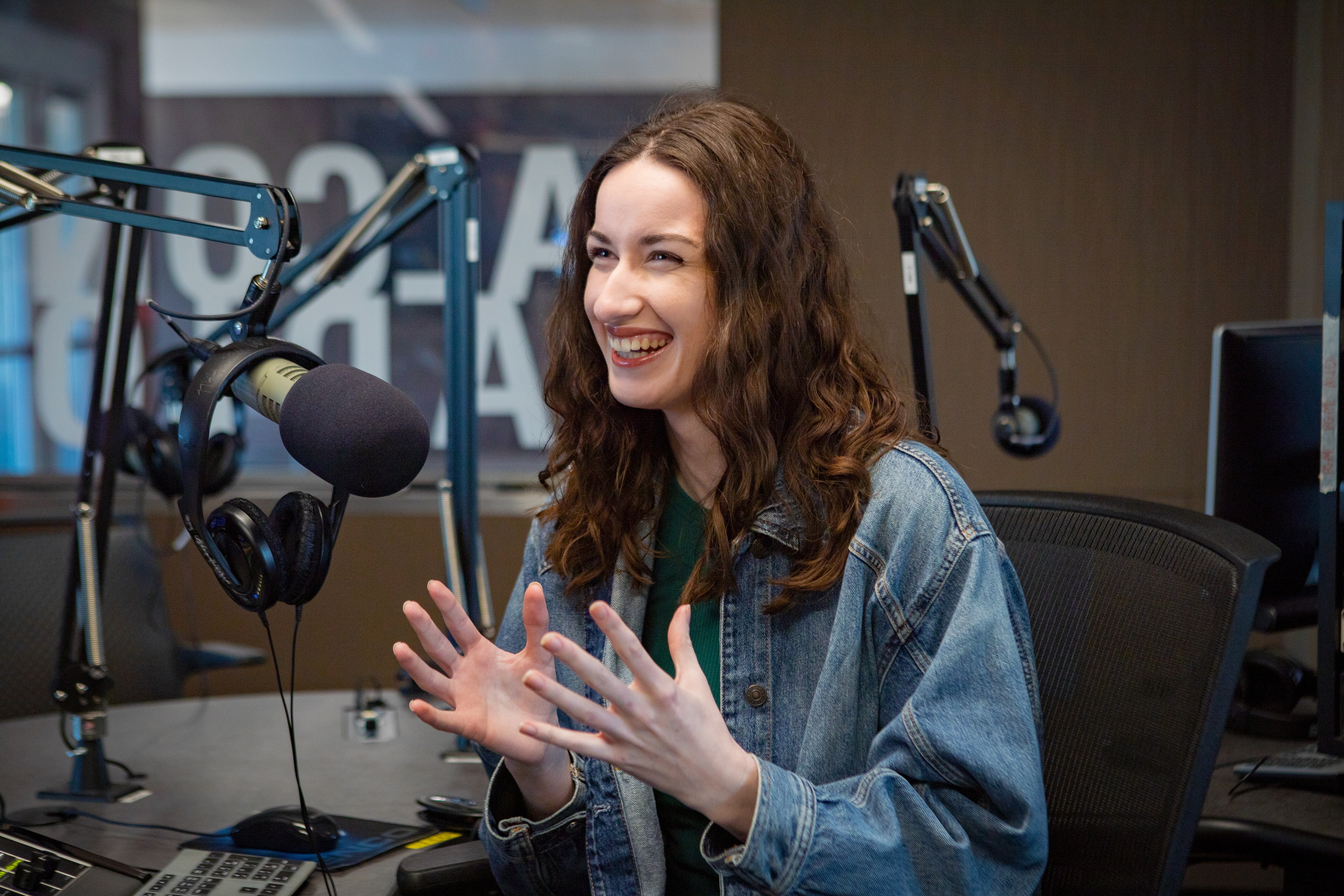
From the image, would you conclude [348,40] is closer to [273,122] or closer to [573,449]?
[273,122]

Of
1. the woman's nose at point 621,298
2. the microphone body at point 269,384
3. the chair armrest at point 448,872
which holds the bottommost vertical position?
the chair armrest at point 448,872

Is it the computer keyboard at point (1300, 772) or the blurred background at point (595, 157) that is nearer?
the computer keyboard at point (1300, 772)

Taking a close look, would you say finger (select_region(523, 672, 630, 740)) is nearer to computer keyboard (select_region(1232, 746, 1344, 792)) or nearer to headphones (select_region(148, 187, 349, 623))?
headphones (select_region(148, 187, 349, 623))

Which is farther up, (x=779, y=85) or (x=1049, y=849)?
(x=779, y=85)

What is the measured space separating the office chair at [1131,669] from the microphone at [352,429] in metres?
0.72

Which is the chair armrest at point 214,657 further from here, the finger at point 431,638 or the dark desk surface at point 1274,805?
the dark desk surface at point 1274,805

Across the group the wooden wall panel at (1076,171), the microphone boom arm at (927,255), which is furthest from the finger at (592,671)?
the wooden wall panel at (1076,171)

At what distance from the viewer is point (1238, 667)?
3.48 feet

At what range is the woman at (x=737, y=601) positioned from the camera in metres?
0.99

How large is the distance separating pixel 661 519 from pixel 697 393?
17 cm

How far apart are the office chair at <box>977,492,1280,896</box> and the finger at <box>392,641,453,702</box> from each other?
25.0 inches

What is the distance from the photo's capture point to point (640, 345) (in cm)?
123

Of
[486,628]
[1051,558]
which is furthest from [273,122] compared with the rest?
[1051,558]

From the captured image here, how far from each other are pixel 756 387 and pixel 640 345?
13cm
